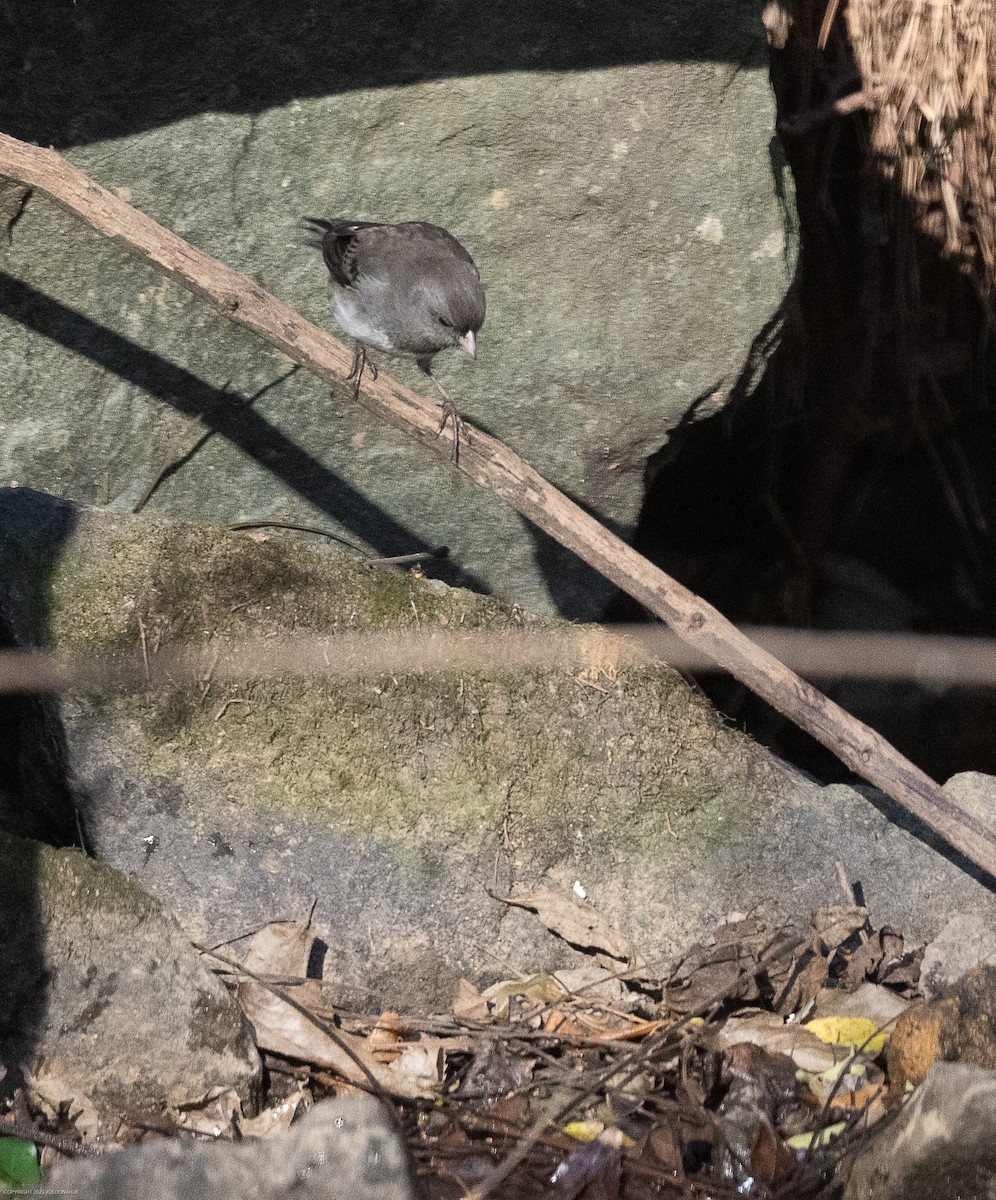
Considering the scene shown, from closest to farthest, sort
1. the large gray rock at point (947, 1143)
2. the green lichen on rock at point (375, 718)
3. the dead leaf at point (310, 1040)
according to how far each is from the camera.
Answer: the large gray rock at point (947, 1143) → the dead leaf at point (310, 1040) → the green lichen on rock at point (375, 718)

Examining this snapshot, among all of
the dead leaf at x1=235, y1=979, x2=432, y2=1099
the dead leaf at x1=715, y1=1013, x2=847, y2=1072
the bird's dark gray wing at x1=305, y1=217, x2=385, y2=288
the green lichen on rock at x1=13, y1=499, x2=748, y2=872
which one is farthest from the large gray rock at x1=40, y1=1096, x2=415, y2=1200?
the bird's dark gray wing at x1=305, y1=217, x2=385, y2=288

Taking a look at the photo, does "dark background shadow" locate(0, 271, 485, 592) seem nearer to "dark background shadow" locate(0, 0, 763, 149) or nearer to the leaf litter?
"dark background shadow" locate(0, 0, 763, 149)

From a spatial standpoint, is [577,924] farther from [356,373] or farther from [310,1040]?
[356,373]

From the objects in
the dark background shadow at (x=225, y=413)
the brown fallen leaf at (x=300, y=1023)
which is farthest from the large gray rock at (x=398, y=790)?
the dark background shadow at (x=225, y=413)

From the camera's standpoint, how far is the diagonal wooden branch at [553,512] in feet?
10.7

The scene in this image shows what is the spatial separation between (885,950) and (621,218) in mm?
2387

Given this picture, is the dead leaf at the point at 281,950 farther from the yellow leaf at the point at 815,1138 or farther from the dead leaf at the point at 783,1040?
the yellow leaf at the point at 815,1138

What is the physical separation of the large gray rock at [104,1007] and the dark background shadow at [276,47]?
2.25 m

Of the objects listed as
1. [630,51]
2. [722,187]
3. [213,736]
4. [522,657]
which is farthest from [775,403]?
[213,736]

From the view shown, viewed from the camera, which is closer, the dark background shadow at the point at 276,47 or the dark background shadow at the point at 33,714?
the dark background shadow at the point at 33,714

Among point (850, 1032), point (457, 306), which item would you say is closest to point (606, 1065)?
point (850, 1032)

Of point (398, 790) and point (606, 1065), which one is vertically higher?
point (398, 790)

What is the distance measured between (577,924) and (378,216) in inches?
90.4

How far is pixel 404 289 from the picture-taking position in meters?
3.50
